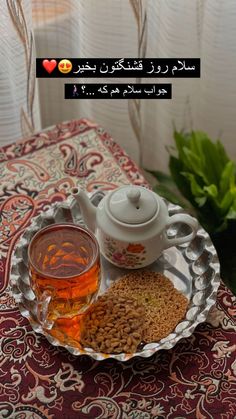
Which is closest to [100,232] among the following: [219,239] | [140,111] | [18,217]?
[18,217]

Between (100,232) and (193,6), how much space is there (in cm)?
60

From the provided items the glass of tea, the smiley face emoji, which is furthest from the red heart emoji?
the glass of tea

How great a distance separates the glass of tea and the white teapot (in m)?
0.04

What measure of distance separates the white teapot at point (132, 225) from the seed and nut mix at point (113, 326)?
0.23ft

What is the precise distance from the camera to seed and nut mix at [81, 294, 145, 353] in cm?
79

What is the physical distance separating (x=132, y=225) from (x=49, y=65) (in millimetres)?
569

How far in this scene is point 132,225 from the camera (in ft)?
2.75

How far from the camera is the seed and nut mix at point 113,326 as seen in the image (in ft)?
2.60

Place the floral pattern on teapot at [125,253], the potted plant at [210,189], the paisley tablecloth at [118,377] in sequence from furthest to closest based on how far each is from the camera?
1. the potted plant at [210,189]
2. the floral pattern on teapot at [125,253]
3. the paisley tablecloth at [118,377]

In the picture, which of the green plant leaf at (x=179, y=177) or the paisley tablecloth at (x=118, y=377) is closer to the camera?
the paisley tablecloth at (x=118, y=377)

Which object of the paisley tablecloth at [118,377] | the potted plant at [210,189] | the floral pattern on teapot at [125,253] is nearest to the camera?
the paisley tablecloth at [118,377]

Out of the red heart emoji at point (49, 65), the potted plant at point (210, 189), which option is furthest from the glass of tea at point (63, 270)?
the red heart emoji at point (49, 65)

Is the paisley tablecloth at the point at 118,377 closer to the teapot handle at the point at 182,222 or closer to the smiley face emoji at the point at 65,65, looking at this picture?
the teapot handle at the point at 182,222

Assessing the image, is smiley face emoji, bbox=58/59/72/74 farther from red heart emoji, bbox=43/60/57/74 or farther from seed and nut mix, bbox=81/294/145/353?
seed and nut mix, bbox=81/294/145/353
